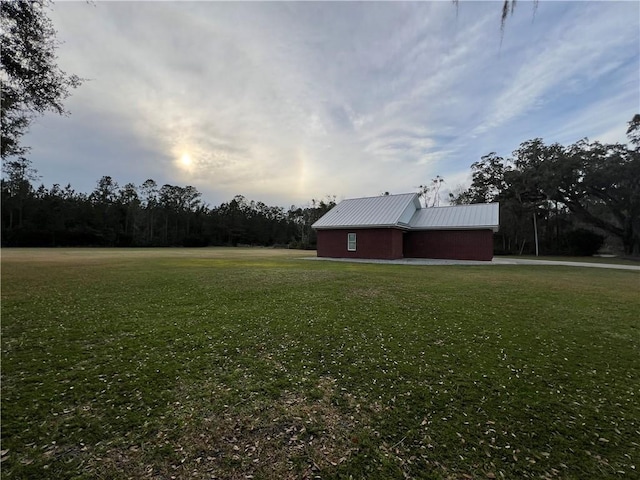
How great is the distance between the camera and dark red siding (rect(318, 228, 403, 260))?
22.5 metres

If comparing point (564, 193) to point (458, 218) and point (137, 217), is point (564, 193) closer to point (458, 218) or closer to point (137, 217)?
point (458, 218)

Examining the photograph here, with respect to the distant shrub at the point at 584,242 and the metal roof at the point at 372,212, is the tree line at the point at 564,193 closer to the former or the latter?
the distant shrub at the point at 584,242

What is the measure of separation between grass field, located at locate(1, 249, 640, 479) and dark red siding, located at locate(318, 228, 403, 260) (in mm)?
15105

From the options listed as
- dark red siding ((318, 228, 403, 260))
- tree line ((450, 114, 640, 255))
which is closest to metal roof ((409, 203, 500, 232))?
dark red siding ((318, 228, 403, 260))

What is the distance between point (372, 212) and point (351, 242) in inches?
118

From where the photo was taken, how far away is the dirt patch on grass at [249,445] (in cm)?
246

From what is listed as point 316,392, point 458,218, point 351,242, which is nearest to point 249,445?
point 316,392

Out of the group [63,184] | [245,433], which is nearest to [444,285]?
[245,433]

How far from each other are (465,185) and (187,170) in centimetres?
4138

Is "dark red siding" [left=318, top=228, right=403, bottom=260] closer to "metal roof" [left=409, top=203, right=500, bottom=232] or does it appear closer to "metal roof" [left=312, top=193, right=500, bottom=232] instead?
"metal roof" [left=312, top=193, right=500, bottom=232]

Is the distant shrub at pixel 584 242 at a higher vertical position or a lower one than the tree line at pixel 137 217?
lower

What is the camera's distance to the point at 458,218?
24031mm

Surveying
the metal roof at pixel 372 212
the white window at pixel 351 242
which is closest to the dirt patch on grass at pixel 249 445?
the metal roof at pixel 372 212

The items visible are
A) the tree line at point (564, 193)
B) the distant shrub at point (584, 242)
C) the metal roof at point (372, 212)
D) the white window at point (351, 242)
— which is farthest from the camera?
the distant shrub at point (584, 242)
